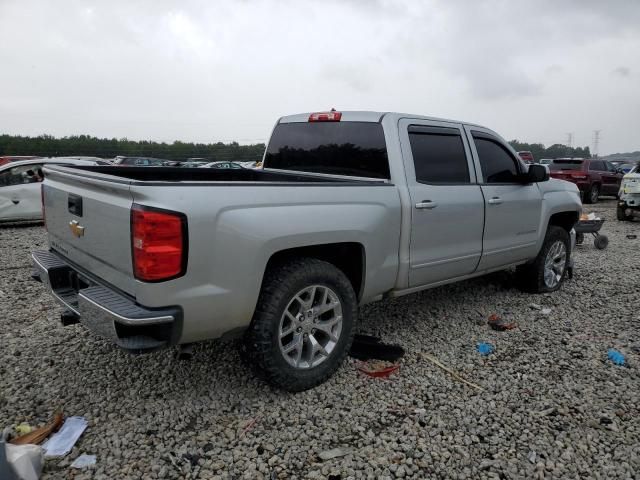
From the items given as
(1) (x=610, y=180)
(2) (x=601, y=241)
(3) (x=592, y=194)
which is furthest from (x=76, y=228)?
(1) (x=610, y=180)

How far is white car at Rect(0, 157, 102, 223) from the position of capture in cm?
948

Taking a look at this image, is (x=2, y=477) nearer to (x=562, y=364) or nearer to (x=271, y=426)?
(x=271, y=426)

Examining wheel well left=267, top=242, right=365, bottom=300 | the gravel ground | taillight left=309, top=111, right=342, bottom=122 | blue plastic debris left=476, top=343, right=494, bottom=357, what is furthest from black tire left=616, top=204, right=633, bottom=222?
wheel well left=267, top=242, right=365, bottom=300

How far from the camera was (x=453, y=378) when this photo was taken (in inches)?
134

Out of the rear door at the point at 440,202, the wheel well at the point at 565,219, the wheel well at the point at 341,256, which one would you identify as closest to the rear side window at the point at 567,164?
the wheel well at the point at 565,219

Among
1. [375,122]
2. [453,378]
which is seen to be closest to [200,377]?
[453,378]

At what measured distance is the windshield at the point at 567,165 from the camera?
1634cm

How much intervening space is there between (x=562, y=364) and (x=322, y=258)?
6.66 ft

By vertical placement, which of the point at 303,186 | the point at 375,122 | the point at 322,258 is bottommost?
the point at 322,258

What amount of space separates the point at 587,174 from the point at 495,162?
13.8 m

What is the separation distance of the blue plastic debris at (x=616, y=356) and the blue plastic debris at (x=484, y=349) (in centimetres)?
89

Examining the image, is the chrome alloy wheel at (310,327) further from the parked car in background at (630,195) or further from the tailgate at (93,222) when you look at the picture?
the parked car in background at (630,195)

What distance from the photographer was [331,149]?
13.3ft

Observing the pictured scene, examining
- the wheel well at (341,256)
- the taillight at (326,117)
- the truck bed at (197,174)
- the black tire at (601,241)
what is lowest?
the black tire at (601,241)
